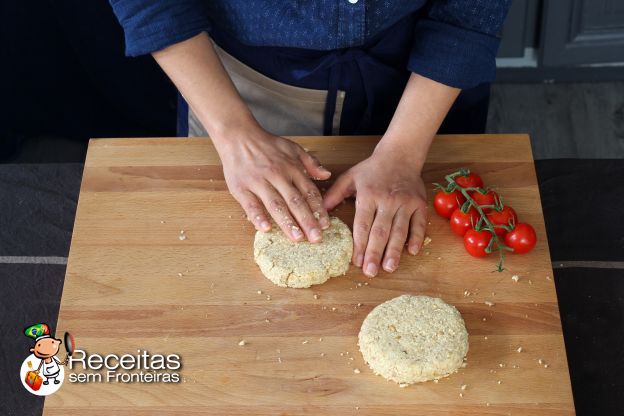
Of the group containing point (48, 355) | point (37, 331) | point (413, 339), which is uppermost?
point (413, 339)

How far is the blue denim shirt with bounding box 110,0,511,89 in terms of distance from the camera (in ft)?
4.98

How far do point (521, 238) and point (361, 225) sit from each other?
30cm

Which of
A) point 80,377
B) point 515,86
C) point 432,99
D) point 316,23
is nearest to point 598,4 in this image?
point 515,86

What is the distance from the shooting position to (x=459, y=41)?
62.3 inches

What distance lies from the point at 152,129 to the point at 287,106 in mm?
1192

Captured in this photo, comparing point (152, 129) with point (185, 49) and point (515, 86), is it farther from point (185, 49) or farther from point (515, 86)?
point (515, 86)

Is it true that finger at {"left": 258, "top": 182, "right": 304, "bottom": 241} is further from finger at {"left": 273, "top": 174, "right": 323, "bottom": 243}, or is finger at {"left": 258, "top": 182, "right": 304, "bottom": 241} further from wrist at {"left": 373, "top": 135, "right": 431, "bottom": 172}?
wrist at {"left": 373, "top": 135, "right": 431, "bottom": 172}

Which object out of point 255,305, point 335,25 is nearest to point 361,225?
point 255,305

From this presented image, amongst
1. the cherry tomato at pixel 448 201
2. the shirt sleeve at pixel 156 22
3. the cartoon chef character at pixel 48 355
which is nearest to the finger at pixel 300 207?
the cherry tomato at pixel 448 201

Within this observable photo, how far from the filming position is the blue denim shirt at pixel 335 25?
1.52 meters

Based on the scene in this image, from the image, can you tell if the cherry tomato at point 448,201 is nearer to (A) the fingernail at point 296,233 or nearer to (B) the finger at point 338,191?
(B) the finger at point 338,191

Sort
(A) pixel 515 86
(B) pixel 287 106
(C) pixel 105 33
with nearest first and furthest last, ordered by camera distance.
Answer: (B) pixel 287 106 → (C) pixel 105 33 → (A) pixel 515 86

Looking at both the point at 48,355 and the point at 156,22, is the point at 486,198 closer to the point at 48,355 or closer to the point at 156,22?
the point at 156,22

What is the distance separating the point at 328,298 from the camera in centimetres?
141
